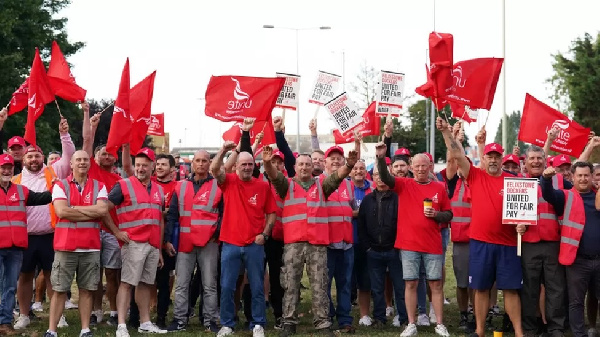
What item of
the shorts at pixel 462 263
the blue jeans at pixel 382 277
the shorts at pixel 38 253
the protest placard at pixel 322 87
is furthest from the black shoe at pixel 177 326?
the protest placard at pixel 322 87

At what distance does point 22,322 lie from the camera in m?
11.3

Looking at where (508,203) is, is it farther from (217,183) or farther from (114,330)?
(114,330)

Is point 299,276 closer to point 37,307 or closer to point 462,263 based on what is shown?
point 462,263

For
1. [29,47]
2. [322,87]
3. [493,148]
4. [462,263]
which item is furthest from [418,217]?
[29,47]

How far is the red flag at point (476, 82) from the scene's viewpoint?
11.8 meters

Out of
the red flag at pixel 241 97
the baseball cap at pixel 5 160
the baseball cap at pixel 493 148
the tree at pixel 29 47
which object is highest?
the tree at pixel 29 47

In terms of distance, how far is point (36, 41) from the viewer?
4203 centimetres

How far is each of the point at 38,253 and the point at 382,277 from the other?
4789 mm

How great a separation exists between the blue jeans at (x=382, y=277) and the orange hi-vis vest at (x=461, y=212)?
89 cm

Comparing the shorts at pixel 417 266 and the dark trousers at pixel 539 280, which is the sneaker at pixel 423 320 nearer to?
the shorts at pixel 417 266

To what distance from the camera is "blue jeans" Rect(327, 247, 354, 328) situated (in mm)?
11391

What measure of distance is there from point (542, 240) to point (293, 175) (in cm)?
368

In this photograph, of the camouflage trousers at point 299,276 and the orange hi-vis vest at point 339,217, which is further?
the orange hi-vis vest at point 339,217

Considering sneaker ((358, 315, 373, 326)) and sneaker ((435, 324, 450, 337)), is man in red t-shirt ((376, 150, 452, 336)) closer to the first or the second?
sneaker ((435, 324, 450, 337))
